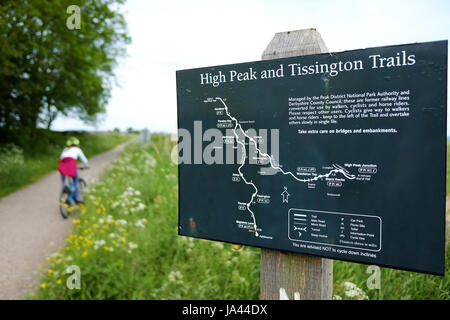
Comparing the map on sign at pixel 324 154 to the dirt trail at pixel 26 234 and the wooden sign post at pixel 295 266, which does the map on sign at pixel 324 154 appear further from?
the dirt trail at pixel 26 234

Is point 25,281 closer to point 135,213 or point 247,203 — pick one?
point 135,213

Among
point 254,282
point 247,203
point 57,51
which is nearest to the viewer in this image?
point 247,203

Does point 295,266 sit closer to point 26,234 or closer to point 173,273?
point 173,273

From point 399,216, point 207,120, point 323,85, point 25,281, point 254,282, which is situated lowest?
point 25,281

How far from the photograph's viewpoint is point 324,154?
1774 mm

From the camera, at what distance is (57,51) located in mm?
14711

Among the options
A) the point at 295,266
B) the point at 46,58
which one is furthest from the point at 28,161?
the point at 295,266

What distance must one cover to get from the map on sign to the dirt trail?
11.8ft

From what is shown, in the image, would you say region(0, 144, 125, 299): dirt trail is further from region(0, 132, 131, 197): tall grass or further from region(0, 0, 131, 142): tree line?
region(0, 0, 131, 142): tree line

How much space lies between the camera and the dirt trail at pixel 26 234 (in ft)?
15.0

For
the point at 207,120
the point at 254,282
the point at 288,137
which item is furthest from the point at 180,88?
the point at 254,282

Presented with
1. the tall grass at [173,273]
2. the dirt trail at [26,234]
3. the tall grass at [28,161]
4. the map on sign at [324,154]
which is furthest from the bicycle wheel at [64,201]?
the map on sign at [324,154]

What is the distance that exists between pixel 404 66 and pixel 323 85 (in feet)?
1.27

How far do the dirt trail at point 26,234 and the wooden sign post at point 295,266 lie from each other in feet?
11.7
